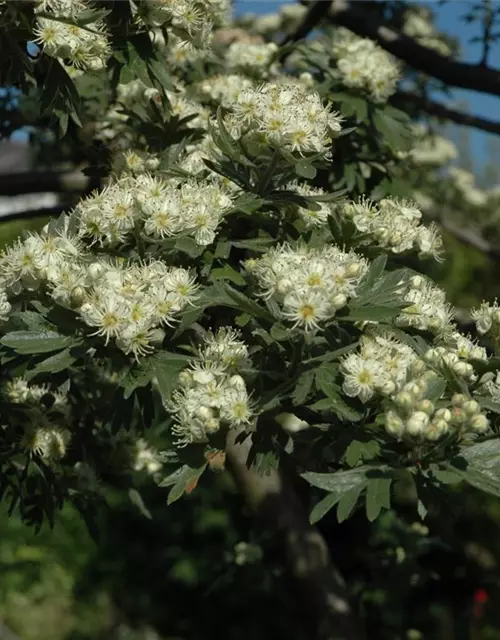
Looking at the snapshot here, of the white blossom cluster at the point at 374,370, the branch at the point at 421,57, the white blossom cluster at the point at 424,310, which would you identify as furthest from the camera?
the branch at the point at 421,57

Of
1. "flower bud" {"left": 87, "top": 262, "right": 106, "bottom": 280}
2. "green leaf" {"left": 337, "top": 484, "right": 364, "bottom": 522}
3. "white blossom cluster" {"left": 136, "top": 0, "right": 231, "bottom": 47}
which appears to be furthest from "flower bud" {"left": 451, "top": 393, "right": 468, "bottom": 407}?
"white blossom cluster" {"left": 136, "top": 0, "right": 231, "bottom": 47}

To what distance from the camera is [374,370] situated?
1.76 metres

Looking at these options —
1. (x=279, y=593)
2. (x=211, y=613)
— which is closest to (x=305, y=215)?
(x=279, y=593)

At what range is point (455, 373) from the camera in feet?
6.14

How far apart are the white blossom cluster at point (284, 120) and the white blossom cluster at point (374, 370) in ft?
1.60

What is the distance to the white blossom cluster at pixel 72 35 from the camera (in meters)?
2.18

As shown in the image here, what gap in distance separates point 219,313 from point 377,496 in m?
0.63

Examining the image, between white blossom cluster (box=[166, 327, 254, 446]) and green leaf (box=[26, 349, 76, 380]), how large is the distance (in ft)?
0.70

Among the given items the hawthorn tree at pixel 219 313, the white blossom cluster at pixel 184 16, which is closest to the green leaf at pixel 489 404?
the hawthorn tree at pixel 219 313

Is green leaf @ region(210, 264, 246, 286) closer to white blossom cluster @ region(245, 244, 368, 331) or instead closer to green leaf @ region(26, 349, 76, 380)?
white blossom cluster @ region(245, 244, 368, 331)

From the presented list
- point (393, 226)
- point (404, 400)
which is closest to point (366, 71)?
point (393, 226)

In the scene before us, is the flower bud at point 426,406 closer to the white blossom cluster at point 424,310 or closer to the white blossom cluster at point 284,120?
the white blossom cluster at point 424,310

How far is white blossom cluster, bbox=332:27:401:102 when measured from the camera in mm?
3006

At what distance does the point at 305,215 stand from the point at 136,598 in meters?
4.90
